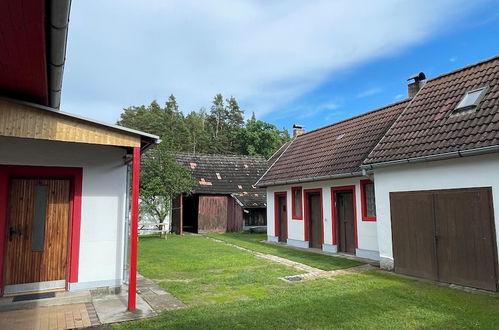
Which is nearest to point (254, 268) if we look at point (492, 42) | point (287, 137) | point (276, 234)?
point (276, 234)

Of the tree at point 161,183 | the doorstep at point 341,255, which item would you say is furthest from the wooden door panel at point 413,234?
the tree at point 161,183

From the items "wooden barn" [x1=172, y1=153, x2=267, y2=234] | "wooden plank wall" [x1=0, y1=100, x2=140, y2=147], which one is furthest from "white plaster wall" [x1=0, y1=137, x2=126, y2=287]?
"wooden barn" [x1=172, y1=153, x2=267, y2=234]

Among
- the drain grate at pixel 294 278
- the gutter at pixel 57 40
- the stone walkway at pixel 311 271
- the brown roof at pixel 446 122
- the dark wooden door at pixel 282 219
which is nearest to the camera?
the gutter at pixel 57 40

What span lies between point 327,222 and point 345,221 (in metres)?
0.70

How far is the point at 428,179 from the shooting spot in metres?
7.72

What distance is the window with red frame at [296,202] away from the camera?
1380cm

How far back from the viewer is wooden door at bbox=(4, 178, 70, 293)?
6.39 m

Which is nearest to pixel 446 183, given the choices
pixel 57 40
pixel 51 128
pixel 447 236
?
pixel 447 236

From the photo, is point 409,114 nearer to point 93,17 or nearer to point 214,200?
point 93,17

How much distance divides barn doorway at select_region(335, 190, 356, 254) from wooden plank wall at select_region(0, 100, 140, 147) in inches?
313

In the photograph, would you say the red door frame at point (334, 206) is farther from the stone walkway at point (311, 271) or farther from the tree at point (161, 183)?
the tree at point (161, 183)

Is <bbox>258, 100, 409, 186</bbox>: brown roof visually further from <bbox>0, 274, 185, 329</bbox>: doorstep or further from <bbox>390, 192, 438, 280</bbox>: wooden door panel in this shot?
<bbox>0, 274, 185, 329</bbox>: doorstep

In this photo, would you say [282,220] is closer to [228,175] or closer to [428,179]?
[428,179]

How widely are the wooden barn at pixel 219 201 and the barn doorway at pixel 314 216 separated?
7.17 metres
